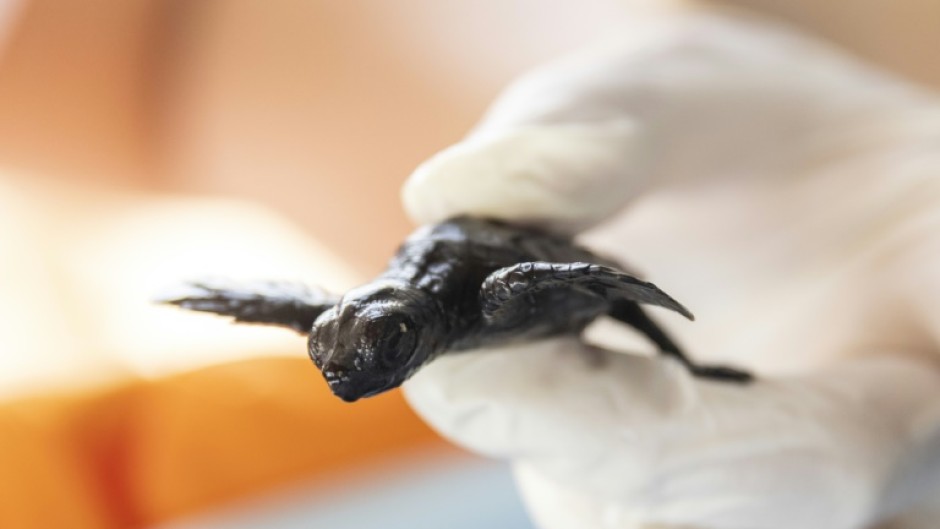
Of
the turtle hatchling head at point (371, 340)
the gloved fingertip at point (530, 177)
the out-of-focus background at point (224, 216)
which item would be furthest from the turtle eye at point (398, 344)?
the out-of-focus background at point (224, 216)

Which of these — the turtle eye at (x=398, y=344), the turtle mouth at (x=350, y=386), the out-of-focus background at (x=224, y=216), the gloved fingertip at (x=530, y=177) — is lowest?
the out-of-focus background at (x=224, y=216)

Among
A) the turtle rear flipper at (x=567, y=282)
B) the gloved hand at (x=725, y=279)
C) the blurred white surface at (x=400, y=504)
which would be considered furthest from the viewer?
the blurred white surface at (x=400, y=504)

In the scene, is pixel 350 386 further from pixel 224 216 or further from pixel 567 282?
pixel 224 216

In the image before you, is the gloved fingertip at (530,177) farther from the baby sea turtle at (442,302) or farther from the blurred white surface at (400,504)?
the blurred white surface at (400,504)

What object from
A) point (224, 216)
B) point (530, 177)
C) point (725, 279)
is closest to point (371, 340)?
point (530, 177)

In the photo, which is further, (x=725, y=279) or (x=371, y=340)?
(x=725, y=279)

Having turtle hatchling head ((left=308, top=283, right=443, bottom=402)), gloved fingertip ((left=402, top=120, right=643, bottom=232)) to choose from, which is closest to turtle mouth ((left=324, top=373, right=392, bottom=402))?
turtle hatchling head ((left=308, top=283, right=443, bottom=402))

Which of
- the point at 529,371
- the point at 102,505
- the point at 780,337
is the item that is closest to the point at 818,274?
the point at 780,337

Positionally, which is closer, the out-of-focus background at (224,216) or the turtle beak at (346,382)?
the turtle beak at (346,382)
